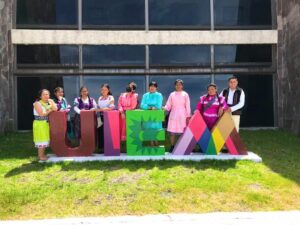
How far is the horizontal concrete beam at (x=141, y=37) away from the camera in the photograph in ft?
44.4

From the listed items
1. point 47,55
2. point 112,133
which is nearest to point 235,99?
point 112,133

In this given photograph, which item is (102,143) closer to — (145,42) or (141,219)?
(141,219)

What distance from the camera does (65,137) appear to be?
8984 mm

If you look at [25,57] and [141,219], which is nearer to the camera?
[141,219]

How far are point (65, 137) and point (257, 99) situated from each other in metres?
7.59

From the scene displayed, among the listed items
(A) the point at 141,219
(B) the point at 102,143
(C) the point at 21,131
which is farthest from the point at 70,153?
(C) the point at 21,131

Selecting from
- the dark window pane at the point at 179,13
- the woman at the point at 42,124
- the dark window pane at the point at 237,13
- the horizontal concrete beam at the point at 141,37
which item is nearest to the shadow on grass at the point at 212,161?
the woman at the point at 42,124

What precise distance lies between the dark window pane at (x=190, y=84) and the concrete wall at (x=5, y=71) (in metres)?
4.64

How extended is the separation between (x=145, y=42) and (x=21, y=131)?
4983 mm

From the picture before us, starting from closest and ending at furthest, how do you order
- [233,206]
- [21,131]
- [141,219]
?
[141,219], [233,206], [21,131]

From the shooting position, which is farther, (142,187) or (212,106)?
(212,106)

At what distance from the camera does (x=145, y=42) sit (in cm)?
1380

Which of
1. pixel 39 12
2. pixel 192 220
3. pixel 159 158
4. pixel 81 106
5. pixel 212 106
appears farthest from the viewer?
pixel 39 12

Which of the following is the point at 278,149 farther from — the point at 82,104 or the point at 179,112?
the point at 82,104
